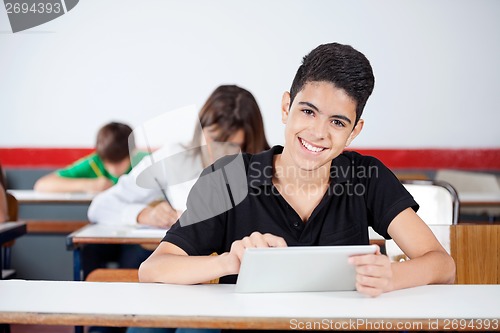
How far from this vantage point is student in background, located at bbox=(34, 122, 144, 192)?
3.66 meters

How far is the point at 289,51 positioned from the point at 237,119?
6.93 feet

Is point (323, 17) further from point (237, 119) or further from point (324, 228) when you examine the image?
point (324, 228)

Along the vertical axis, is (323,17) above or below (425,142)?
above

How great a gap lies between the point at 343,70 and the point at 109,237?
44.7 inches

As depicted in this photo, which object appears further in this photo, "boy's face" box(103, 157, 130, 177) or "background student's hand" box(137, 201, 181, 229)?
"boy's face" box(103, 157, 130, 177)

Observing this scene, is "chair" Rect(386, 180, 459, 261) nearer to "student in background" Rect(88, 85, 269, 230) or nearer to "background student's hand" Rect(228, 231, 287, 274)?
"student in background" Rect(88, 85, 269, 230)

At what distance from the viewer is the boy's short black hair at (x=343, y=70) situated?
1.44 m

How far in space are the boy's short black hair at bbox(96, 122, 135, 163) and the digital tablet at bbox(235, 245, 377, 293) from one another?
2532 mm

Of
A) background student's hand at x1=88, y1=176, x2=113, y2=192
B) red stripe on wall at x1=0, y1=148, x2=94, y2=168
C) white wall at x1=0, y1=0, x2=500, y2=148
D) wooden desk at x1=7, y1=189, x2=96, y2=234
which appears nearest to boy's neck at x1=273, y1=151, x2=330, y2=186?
background student's hand at x1=88, y1=176, x2=113, y2=192

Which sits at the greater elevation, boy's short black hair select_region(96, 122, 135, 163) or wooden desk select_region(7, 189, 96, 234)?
boy's short black hair select_region(96, 122, 135, 163)

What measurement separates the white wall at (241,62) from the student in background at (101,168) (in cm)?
66

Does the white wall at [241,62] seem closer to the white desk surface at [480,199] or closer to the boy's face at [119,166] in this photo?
the boy's face at [119,166]

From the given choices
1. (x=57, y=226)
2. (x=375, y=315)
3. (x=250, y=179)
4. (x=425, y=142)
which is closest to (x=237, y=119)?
(x=250, y=179)

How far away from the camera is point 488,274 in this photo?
5.57 ft
